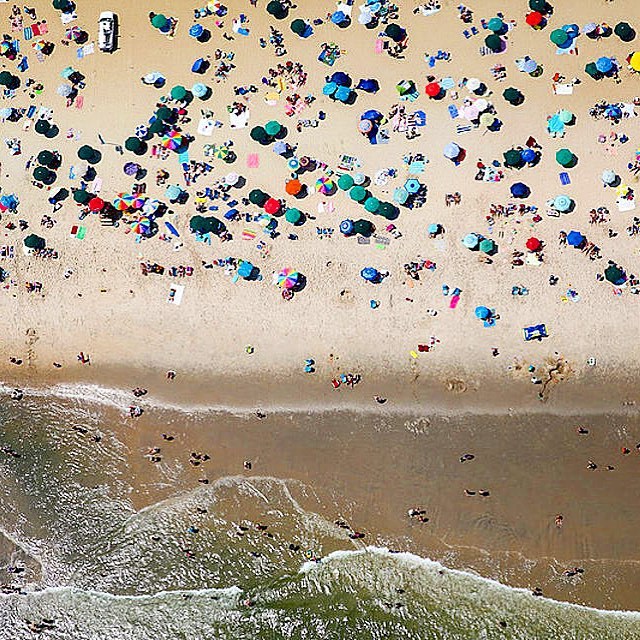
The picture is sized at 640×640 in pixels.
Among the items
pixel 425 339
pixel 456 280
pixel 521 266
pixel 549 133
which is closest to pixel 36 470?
pixel 425 339

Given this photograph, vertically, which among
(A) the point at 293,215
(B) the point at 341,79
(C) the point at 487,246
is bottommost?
(C) the point at 487,246

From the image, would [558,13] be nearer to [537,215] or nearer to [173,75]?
[537,215]

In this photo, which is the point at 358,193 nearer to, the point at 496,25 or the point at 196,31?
the point at 496,25

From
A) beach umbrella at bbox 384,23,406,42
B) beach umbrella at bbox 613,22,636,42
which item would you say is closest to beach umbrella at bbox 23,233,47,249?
beach umbrella at bbox 384,23,406,42

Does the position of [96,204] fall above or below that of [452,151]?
below

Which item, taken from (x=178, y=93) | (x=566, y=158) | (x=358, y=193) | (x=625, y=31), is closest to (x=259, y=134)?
(x=178, y=93)

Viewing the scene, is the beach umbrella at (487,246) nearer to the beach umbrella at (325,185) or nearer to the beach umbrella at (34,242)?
the beach umbrella at (325,185)

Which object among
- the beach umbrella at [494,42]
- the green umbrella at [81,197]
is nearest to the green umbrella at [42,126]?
→ the green umbrella at [81,197]
